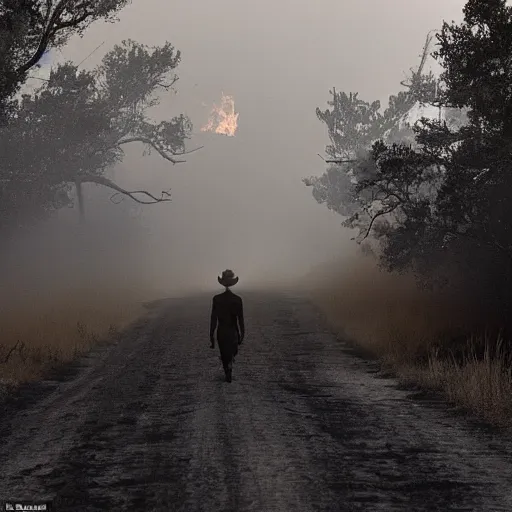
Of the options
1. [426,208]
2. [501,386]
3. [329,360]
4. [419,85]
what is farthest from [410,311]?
[419,85]

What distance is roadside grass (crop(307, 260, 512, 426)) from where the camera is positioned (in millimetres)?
11000

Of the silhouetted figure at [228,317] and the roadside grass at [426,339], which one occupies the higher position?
the silhouetted figure at [228,317]

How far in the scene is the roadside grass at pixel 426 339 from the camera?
11.0 metres

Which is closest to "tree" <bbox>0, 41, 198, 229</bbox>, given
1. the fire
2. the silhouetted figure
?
the silhouetted figure

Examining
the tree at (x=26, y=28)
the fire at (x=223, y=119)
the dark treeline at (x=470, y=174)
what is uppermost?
the fire at (x=223, y=119)

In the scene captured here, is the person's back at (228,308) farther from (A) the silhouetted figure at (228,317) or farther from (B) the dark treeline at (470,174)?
(B) the dark treeline at (470,174)

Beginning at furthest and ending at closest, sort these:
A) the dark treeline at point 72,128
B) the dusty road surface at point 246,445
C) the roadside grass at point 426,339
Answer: the dark treeline at point 72,128 < the roadside grass at point 426,339 < the dusty road surface at point 246,445

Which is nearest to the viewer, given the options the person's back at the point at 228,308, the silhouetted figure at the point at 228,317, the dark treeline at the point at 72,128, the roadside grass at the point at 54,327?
the silhouetted figure at the point at 228,317

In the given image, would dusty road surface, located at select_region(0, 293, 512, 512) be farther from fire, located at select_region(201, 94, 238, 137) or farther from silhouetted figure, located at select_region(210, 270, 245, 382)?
fire, located at select_region(201, 94, 238, 137)

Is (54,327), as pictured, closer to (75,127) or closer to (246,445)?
(246,445)

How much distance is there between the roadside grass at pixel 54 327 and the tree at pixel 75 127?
18.1 ft

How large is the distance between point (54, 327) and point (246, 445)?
550 inches

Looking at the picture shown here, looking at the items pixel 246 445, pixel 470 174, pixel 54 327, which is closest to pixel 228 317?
pixel 246 445

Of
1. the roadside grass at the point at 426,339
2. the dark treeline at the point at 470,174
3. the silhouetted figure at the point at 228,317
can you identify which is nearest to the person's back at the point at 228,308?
the silhouetted figure at the point at 228,317
